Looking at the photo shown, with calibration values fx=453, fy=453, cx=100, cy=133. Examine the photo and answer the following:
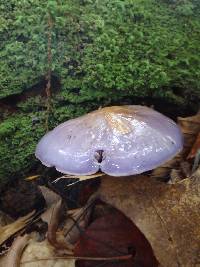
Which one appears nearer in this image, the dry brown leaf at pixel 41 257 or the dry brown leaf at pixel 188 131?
the dry brown leaf at pixel 41 257

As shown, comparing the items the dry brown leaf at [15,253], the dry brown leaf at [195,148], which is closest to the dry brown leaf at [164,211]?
the dry brown leaf at [195,148]

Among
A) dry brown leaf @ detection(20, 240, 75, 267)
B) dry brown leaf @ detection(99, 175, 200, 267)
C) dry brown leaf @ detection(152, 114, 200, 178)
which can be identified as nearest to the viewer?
dry brown leaf @ detection(99, 175, 200, 267)

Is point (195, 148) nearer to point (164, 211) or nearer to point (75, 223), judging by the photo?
point (164, 211)

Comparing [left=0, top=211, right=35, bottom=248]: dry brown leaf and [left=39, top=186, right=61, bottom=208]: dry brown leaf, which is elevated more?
[left=39, top=186, right=61, bottom=208]: dry brown leaf

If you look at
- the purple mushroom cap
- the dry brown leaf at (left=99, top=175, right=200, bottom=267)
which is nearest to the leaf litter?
the dry brown leaf at (left=99, top=175, right=200, bottom=267)

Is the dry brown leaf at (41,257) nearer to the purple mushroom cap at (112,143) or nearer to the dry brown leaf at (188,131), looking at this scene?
the purple mushroom cap at (112,143)

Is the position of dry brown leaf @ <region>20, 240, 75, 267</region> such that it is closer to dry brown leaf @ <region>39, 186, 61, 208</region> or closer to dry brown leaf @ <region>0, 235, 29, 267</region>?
dry brown leaf @ <region>0, 235, 29, 267</region>

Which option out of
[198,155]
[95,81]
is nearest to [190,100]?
[198,155]
